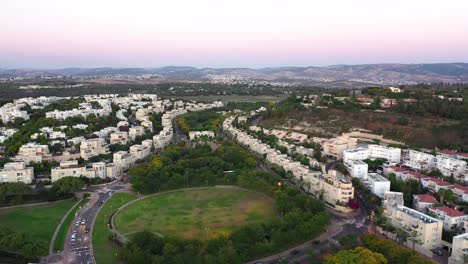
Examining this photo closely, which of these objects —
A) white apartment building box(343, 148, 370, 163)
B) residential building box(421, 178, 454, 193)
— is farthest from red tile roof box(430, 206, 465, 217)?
white apartment building box(343, 148, 370, 163)

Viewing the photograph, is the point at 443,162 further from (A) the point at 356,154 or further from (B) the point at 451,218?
(B) the point at 451,218

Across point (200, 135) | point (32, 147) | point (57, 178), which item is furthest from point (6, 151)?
point (200, 135)

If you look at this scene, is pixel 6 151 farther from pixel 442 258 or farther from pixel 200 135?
pixel 442 258

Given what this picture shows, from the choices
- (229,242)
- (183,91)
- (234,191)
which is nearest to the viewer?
(229,242)

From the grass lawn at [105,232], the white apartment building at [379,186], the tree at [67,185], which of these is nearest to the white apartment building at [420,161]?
the white apartment building at [379,186]

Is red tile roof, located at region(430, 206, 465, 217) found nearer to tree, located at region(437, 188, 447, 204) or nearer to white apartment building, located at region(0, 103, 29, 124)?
tree, located at region(437, 188, 447, 204)

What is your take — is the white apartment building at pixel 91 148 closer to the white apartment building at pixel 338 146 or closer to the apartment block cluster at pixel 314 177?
the apartment block cluster at pixel 314 177
